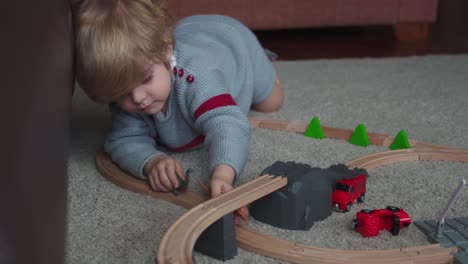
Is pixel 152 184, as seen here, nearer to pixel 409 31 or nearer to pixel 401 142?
pixel 401 142

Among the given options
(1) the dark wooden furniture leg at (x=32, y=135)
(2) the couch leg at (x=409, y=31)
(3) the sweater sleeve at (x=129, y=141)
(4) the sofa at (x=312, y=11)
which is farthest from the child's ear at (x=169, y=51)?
(2) the couch leg at (x=409, y=31)

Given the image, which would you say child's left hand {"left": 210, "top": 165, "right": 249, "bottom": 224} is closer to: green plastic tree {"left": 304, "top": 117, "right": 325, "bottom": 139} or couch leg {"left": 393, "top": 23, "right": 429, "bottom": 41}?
green plastic tree {"left": 304, "top": 117, "right": 325, "bottom": 139}

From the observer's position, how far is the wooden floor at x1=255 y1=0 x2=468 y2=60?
2.12m

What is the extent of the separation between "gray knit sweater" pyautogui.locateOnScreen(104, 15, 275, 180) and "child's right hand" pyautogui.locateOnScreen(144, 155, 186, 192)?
0.13 ft

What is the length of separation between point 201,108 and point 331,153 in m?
→ 0.27

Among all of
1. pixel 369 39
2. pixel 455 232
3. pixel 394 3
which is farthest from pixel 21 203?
pixel 369 39

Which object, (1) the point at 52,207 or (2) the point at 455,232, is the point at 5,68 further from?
(2) the point at 455,232

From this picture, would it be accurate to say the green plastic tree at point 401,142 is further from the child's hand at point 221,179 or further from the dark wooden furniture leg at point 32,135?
the dark wooden furniture leg at point 32,135

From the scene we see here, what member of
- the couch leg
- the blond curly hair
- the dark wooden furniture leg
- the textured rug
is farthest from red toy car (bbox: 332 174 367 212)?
the couch leg

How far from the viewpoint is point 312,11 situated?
2.12 m

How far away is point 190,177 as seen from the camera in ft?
3.52

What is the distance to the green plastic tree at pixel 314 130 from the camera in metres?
1.26

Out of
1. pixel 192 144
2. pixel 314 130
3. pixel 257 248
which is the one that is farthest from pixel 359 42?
pixel 257 248

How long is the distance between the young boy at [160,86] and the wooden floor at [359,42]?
3.04 feet
